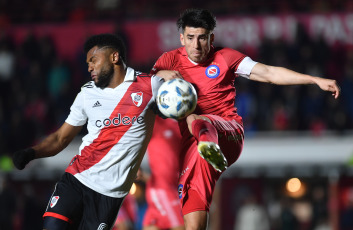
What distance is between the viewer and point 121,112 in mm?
5996

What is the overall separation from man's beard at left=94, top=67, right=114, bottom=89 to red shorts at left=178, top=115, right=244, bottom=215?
0.98 metres

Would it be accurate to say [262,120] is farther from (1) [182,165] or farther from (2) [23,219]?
(1) [182,165]

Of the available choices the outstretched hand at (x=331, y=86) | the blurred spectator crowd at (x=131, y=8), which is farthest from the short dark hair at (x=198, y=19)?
the blurred spectator crowd at (x=131, y=8)

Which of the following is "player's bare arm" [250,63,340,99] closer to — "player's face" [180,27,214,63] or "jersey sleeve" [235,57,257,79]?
"jersey sleeve" [235,57,257,79]

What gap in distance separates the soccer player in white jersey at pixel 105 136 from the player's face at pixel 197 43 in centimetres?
44

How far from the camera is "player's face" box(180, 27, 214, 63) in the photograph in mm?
6121

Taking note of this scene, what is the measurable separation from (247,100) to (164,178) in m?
6.02

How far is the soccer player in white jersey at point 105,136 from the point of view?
5.86 m

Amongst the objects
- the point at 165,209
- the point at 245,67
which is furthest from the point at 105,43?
the point at 165,209

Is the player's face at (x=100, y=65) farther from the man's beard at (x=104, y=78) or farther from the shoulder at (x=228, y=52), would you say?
the shoulder at (x=228, y=52)

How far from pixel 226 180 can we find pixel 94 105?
936cm

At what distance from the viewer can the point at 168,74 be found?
6.04 m

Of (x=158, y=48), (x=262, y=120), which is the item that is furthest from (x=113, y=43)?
(x=158, y=48)

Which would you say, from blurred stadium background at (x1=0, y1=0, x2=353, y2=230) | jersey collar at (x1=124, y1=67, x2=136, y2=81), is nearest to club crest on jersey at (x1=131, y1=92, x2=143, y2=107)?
jersey collar at (x1=124, y1=67, x2=136, y2=81)
